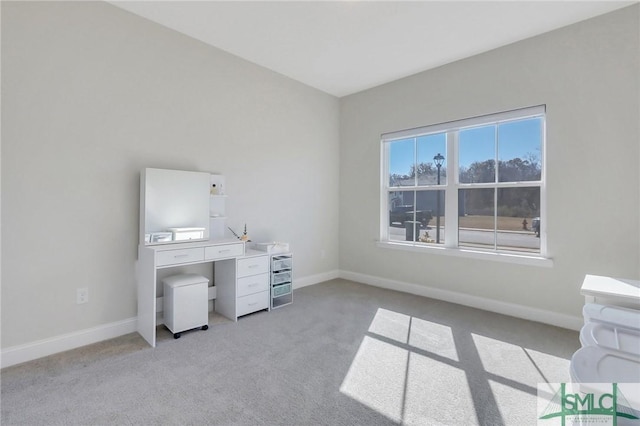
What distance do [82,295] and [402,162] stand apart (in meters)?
3.80

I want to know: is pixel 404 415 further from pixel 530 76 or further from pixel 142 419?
pixel 530 76

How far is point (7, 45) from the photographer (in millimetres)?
2094

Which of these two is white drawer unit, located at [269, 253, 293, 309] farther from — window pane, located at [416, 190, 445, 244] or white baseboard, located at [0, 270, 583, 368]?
window pane, located at [416, 190, 445, 244]

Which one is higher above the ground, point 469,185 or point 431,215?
point 469,185

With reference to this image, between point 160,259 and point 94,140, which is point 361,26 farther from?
point 160,259

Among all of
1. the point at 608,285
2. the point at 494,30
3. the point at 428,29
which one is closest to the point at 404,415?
the point at 608,285

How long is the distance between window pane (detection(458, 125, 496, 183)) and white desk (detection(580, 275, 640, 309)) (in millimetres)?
1526

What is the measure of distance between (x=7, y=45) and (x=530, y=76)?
4443 mm

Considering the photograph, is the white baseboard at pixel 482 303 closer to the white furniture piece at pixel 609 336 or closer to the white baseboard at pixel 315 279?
the white baseboard at pixel 315 279

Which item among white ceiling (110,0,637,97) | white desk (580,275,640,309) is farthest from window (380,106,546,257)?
A: white desk (580,275,640,309)

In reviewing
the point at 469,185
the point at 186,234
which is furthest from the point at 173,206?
the point at 469,185

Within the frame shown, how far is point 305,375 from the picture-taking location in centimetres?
201

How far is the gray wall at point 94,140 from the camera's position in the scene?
2.15 metres

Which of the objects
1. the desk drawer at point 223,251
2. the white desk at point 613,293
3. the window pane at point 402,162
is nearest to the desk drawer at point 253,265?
the desk drawer at point 223,251
